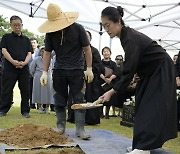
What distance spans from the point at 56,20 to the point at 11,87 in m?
2.41

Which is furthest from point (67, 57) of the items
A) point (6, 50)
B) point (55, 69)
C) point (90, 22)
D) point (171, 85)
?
point (90, 22)

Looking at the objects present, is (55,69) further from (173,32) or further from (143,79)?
(173,32)

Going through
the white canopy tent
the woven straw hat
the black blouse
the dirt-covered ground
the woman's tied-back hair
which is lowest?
the dirt-covered ground

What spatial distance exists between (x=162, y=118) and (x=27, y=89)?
3.97 m

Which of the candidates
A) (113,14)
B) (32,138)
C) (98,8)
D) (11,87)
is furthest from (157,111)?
(98,8)

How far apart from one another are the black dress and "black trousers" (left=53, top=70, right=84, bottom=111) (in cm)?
128

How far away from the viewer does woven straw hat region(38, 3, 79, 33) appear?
4.38 m

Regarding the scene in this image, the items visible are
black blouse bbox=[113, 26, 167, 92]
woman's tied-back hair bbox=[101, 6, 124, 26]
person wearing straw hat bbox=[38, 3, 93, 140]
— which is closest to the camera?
black blouse bbox=[113, 26, 167, 92]

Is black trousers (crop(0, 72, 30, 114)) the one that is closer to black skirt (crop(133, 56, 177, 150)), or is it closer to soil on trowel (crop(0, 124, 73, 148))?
soil on trowel (crop(0, 124, 73, 148))

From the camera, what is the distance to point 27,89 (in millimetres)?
6594

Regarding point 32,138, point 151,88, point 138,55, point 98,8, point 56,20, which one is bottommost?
point 32,138

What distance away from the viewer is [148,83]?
130 inches

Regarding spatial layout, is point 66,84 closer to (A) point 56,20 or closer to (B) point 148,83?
(A) point 56,20

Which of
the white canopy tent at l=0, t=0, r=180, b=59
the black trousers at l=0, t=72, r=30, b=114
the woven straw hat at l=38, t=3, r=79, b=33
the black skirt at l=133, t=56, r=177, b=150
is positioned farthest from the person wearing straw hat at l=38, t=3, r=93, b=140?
the white canopy tent at l=0, t=0, r=180, b=59
